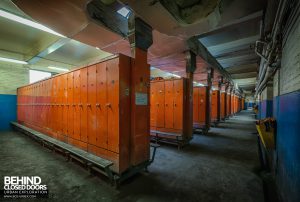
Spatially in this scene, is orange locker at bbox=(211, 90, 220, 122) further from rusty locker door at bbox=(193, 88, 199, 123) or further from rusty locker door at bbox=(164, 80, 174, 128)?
rusty locker door at bbox=(164, 80, 174, 128)

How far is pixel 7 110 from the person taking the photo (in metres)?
7.93

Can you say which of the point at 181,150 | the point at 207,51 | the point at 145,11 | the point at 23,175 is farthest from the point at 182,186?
the point at 207,51

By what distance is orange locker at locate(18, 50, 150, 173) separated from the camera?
2652 millimetres

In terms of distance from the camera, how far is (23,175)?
2852mm

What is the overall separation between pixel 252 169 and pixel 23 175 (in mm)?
4927

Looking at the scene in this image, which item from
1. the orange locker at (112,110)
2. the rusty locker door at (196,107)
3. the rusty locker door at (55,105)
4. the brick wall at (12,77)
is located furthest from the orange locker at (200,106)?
the brick wall at (12,77)

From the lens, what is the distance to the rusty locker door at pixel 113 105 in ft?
8.64

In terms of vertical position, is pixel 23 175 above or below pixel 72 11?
below

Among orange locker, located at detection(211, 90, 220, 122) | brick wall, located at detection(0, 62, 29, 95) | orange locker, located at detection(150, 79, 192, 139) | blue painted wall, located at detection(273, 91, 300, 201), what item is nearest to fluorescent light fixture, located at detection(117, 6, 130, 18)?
orange locker, located at detection(150, 79, 192, 139)

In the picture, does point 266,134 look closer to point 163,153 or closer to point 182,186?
point 182,186

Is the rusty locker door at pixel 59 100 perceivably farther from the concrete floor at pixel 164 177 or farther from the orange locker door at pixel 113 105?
the orange locker door at pixel 113 105

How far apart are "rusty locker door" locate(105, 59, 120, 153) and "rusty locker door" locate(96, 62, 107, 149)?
11 cm

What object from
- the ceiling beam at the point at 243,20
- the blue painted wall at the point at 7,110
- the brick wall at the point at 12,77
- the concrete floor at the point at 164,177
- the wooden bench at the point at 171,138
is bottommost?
the concrete floor at the point at 164,177

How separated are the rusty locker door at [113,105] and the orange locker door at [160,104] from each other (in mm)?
3054
